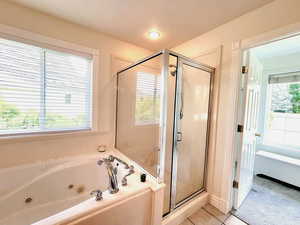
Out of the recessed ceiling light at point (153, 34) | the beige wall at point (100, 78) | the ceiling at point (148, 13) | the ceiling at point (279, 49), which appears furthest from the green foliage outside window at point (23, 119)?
the ceiling at point (279, 49)

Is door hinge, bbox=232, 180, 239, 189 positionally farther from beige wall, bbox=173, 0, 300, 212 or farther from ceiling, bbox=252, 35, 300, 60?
ceiling, bbox=252, 35, 300, 60

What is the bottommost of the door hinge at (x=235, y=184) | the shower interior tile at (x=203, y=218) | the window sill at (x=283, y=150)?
the shower interior tile at (x=203, y=218)

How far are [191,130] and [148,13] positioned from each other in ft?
4.78

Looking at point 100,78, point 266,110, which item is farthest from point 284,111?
point 100,78

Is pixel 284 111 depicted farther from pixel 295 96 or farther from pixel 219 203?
pixel 219 203

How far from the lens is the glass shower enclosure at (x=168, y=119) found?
1.45 metres

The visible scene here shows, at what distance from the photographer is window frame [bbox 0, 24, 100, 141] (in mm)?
1476

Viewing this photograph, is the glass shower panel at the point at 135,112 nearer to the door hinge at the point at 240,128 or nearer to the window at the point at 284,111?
the door hinge at the point at 240,128

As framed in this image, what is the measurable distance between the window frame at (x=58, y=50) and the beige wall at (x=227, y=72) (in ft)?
5.14

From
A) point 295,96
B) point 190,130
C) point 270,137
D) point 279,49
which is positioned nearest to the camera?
point 190,130

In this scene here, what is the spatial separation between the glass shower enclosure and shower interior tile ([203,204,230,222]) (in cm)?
19

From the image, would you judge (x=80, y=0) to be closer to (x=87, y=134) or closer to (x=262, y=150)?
(x=87, y=134)

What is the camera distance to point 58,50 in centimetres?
172

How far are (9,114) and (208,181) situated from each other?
247 cm
